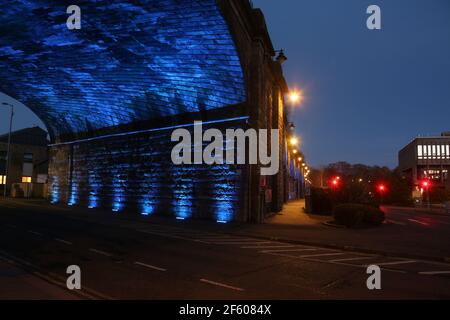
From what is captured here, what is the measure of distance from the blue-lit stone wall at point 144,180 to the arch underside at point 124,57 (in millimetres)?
2558

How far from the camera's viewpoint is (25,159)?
5762cm

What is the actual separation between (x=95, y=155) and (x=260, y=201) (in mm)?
17938

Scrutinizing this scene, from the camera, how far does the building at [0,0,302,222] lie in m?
19.0

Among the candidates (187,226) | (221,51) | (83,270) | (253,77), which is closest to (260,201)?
(187,226)

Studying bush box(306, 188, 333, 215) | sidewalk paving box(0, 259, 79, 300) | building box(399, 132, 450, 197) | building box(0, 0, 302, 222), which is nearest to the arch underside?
building box(0, 0, 302, 222)

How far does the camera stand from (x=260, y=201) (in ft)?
78.1

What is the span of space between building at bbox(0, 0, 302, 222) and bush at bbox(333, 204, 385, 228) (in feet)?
15.7

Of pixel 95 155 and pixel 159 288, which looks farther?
pixel 95 155

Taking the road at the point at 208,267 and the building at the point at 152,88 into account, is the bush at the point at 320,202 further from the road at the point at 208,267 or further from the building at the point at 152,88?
the road at the point at 208,267

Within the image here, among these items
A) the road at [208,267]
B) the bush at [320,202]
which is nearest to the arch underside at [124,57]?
the road at [208,267]

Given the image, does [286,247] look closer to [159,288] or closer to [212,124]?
[159,288]

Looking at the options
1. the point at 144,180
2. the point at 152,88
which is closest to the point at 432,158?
the point at 144,180

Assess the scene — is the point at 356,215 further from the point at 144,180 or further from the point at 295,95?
the point at 144,180
